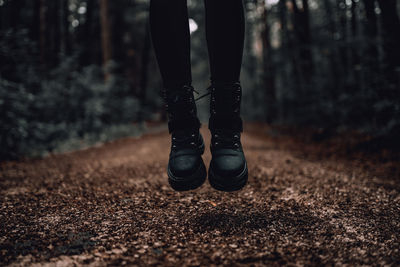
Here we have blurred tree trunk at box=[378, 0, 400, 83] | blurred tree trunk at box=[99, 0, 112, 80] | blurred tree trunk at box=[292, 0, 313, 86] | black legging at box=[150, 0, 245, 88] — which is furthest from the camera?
blurred tree trunk at box=[99, 0, 112, 80]

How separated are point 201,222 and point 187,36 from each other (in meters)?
0.99

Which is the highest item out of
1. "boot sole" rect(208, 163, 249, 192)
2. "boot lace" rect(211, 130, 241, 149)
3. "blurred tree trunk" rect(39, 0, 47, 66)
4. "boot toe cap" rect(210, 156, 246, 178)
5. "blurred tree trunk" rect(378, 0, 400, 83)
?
"blurred tree trunk" rect(39, 0, 47, 66)

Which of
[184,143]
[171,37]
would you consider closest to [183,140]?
[184,143]

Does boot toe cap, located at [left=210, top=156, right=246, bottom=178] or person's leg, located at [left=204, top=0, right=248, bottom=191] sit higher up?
person's leg, located at [left=204, top=0, right=248, bottom=191]

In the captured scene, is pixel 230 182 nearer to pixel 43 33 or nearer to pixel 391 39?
pixel 391 39

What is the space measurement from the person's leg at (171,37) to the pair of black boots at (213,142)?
0.33ft

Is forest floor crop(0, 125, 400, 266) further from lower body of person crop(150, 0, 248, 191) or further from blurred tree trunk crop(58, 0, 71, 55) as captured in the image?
blurred tree trunk crop(58, 0, 71, 55)

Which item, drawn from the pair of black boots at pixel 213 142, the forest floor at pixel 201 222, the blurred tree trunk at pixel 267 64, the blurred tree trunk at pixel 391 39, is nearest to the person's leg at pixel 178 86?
the pair of black boots at pixel 213 142

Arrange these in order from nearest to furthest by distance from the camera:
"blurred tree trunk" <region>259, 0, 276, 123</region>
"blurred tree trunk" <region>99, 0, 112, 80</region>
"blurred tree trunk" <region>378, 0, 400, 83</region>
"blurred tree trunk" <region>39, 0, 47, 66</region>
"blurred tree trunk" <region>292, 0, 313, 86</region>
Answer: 1. "blurred tree trunk" <region>378, 0, 400, 83</region>
2. "blurred tree trunk" <region>39, 0, 47, 66</region>
3. "blurred tree trunk" <region>292, 0, 313, 86</region>
4. "blurred tree trunk" <region>99, 0, 112, 80</region>
5. "blurred tree trunk" <region>259, 0, 276, 123</region>

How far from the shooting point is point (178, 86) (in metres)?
1.37

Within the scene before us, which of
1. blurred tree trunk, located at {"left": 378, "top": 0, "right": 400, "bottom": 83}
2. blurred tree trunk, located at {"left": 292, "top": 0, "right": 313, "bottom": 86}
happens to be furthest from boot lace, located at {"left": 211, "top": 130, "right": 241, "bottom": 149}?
blurred tree trunk, located at {"left": 292, "top": 0, "right": 313, "bottom": 86}

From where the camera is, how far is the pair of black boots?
129 centimetres

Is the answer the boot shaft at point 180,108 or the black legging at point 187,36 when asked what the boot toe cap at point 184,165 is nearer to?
the boot shaft at point 180,108

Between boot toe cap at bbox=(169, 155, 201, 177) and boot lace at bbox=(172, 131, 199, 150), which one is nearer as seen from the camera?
boot toe cap at bbox=(169, 155, 201, 177)
